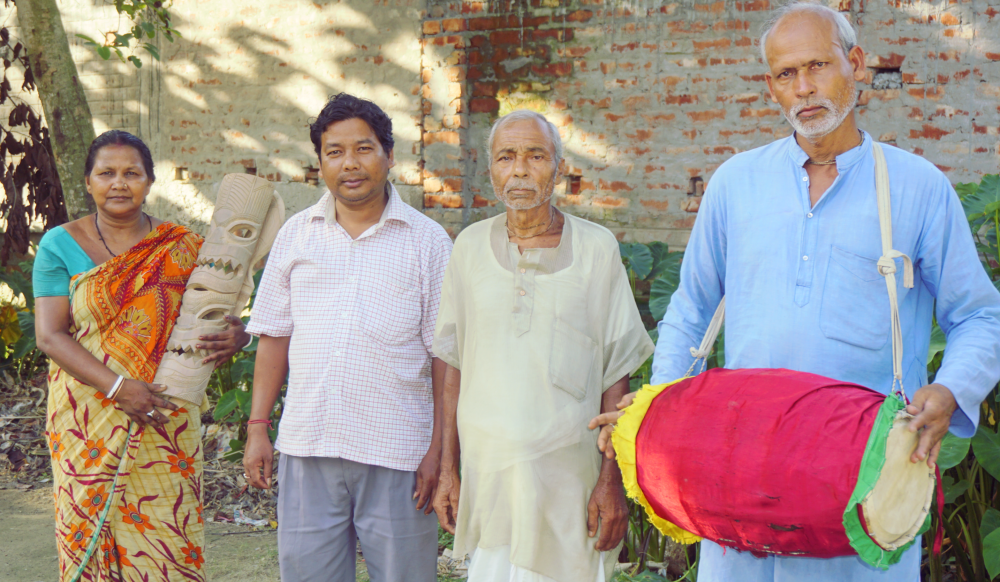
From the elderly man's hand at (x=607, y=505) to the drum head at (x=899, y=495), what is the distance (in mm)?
734

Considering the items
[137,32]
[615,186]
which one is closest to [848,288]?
[615,186]

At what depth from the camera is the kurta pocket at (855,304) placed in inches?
Answer: 68.2

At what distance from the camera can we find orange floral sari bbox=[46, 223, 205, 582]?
279cm

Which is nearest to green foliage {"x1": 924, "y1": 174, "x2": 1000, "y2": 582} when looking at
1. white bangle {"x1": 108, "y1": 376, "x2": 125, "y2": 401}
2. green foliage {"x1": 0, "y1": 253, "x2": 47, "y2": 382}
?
white bangle {"x1": 108, "y1": 376, "x2": 125, "y2": 401}

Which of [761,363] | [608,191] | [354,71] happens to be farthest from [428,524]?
[354,71]

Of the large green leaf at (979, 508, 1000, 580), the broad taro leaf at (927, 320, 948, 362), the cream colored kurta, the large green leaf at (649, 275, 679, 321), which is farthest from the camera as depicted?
the large green leaf at (649, 275, 679, 321)

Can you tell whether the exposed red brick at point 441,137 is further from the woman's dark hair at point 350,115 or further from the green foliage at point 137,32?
the woman's dark hair at point 350,115

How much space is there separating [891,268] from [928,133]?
341 centimetres

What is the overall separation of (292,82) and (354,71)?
49 cm

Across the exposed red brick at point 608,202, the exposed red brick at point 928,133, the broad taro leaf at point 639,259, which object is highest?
the exposed red brick at point 928,133

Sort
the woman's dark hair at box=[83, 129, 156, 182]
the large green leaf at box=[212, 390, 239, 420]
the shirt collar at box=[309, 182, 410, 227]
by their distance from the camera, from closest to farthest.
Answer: the shirt collar at box=[309, 182, 410, 227] → the woman's dark hair at box=[83, 129, 156, 182] → the large green leaf at box=[212, 390, 239, 420]

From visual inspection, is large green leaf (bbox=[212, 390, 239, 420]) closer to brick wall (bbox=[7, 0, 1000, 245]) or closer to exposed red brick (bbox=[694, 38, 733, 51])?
brick wall (bbox=[7, 0, 1000, 245])

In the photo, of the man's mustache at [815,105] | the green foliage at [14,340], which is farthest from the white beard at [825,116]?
the green foliage at [14,340]

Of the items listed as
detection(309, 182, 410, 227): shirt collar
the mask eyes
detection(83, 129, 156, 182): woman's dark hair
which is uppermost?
detection(83, 129, 156, 182): woman's dark hair
